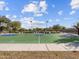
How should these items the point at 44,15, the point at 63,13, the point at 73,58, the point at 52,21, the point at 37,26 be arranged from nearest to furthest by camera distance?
the point at 73,58 < the point at 63,13 < the point at 44,15 < the point at 52,21 < the point at 37,26

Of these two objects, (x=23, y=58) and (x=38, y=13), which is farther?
(x=38, y=13)

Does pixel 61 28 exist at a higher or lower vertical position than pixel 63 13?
lower

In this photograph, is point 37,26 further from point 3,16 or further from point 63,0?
point 63,0

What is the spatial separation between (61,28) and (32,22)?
40.9 ft

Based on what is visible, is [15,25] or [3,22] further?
[15,25]

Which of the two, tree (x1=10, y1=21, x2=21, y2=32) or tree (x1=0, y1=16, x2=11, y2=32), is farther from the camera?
tree (x1=10, y1=21, x2=21, y2=32)

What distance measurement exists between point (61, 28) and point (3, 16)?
58.6 feet

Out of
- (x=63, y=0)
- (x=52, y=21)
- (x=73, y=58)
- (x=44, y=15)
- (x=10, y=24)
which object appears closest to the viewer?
(x=73, y=58)

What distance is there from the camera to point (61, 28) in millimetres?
54281

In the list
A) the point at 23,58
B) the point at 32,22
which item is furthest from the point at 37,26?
the point at 23,58

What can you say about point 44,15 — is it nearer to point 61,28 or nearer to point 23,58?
point 61,28

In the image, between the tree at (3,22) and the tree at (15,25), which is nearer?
the tree at (3,22)

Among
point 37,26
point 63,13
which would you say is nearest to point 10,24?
point 37,26

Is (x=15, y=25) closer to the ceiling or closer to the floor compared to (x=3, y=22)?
closer to the floor
